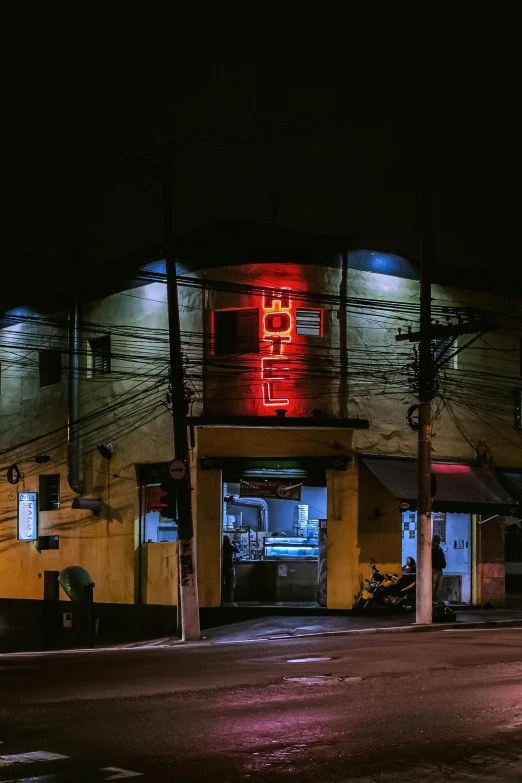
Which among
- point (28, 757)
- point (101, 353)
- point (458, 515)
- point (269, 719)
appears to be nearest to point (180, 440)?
point (101, 353)

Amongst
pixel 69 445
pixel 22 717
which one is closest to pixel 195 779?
pixel 22 717

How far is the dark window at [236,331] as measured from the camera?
81.9 feet

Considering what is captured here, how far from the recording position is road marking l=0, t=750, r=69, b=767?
766cm

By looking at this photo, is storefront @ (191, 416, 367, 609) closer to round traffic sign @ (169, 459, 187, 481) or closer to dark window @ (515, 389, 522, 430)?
round traffic sign @ (169, 459, 187, 481)

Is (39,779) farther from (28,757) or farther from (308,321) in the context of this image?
(308,321)

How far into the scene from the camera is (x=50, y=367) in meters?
30.6

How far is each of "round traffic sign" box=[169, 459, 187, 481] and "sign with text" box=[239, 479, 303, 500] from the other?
4844 mm

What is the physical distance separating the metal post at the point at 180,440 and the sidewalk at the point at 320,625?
2.94 ft

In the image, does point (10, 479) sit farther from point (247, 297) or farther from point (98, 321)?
point (247, 297)

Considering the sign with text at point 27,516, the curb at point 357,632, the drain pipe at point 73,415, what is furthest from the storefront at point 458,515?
the sign with text at point 27,516

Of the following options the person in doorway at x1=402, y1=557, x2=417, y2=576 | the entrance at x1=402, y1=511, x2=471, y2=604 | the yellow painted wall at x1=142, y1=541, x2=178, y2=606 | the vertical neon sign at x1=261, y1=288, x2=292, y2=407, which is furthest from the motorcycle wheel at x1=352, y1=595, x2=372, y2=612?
the vertical neon sign at x1=261, y1=288, x2=292, y2=407

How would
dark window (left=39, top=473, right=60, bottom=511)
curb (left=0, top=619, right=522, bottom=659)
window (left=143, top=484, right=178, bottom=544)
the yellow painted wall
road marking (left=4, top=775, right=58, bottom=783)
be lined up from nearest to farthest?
road marking (left=4, top=775, right=58, bottom=783) < curb (left=0, top=619, right=522, bottom=659) < the yellow painted wall < window (left=143, top=484, right=178, bottom=544) < dark window (left=39, top=473, right=60, bottom=511)

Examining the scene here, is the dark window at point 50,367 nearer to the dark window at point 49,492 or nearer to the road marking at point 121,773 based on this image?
the dark window at point 49,492

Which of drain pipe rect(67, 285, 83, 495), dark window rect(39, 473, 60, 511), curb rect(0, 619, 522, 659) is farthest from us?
dark window rect(39, 473, 60, 511)
